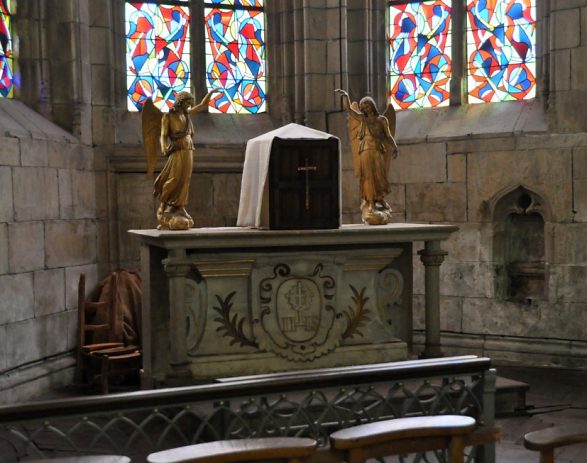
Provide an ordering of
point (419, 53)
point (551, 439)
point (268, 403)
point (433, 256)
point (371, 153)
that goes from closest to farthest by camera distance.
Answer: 1. point (551, 439)
2. point (268, 403)
3. point (433, 256)
4. point (371, 153)
5. point (419, 53)

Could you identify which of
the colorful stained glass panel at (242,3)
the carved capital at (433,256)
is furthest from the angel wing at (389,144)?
the colorful stained glass panel at (242,3)

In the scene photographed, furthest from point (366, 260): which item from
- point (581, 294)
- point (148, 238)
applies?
point (581, 294)

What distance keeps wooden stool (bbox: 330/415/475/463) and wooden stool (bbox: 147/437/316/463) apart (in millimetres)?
219

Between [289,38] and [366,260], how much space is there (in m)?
3.69

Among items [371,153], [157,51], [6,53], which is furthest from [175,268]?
[157,51]

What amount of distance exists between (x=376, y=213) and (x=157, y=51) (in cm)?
360

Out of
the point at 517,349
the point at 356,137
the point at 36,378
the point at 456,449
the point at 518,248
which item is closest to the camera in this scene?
the point at 456,449

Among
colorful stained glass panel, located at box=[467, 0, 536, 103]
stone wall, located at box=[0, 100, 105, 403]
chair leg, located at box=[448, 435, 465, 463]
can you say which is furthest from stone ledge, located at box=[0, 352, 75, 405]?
colorful stained glass panel, located at box=[467, 0, 536, 103]

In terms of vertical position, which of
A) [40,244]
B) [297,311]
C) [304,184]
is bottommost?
[297,311]

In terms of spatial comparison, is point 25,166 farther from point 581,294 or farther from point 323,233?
point 581,294

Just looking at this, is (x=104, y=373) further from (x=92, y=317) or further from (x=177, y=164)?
(x=177, y=164)

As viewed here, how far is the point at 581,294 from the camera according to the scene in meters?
8.54

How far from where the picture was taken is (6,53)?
8633mm

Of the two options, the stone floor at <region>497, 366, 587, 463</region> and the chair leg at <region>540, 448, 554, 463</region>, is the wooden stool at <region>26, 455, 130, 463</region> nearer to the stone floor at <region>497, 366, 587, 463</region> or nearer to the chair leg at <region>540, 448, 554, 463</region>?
the chair leg at <region>540, 448, 554, 463</region>
